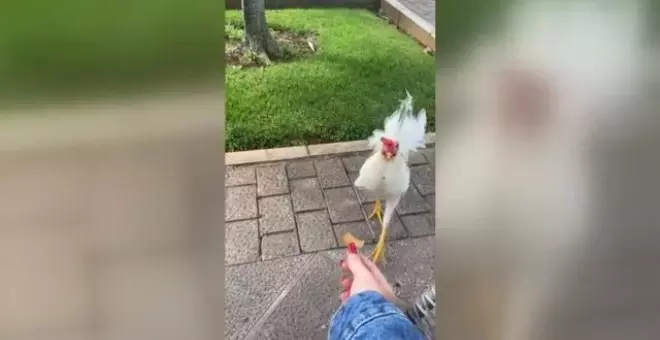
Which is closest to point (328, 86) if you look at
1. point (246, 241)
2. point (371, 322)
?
point (246, 241)

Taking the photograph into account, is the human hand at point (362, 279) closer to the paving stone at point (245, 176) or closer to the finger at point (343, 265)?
the finger at point (343, 265)

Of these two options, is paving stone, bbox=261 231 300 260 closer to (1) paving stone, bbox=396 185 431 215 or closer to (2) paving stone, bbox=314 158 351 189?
(2) paving stone, bbox=314 158 351 189

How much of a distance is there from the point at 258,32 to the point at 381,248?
0.44 metres

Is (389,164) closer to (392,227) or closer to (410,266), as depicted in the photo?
(392,227)

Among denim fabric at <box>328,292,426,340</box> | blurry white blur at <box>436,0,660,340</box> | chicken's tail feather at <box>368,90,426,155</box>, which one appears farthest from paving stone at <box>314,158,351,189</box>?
blurry white blur at <box>436,0,660,340</box>

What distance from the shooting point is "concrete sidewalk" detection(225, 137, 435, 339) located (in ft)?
2.86

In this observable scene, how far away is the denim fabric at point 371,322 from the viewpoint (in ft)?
2.18

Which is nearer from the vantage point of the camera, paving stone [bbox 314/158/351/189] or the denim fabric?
the denim fabric

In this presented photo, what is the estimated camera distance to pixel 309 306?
958mm

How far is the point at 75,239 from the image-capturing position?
375mm

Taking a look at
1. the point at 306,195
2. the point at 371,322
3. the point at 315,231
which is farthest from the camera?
the point at 306,195

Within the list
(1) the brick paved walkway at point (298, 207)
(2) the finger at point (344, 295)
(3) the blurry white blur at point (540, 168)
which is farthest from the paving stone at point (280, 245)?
(3) the blurry white blur at point (540, 168)

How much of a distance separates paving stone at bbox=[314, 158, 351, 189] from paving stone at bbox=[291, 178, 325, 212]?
2 cm

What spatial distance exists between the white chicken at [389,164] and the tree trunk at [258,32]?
278mm
